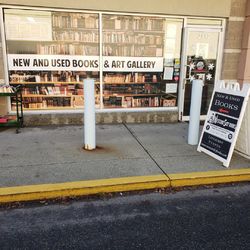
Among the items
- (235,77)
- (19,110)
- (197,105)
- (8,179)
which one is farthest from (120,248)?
(235,77)

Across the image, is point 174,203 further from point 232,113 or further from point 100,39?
point 100,39

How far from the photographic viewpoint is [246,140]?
17.6ft

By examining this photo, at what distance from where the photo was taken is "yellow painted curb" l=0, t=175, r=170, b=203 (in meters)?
3.99

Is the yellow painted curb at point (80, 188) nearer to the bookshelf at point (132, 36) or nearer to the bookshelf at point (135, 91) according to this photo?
the bookshelf at point (135, 91)

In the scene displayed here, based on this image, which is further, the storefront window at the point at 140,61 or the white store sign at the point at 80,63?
the storefront window at the point at 140,61

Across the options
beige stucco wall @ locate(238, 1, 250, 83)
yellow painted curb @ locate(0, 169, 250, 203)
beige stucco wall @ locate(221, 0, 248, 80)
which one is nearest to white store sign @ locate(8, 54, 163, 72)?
beige stucco wall @ locate(221, 0, 248, 80)

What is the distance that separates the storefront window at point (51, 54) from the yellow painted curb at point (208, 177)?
3.84 metres

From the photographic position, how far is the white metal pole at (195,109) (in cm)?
579

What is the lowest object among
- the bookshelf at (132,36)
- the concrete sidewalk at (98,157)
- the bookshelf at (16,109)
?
the concrete sidewalk at (98,157)

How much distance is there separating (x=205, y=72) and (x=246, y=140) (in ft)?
10.3

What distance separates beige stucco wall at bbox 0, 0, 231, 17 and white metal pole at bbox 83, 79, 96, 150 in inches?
99.7

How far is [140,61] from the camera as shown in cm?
769

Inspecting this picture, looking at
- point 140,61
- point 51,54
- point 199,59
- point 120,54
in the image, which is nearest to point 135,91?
point 140,61

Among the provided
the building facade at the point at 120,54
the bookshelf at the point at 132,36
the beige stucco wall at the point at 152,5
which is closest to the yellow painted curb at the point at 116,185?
the building facade at the point at 120,54
